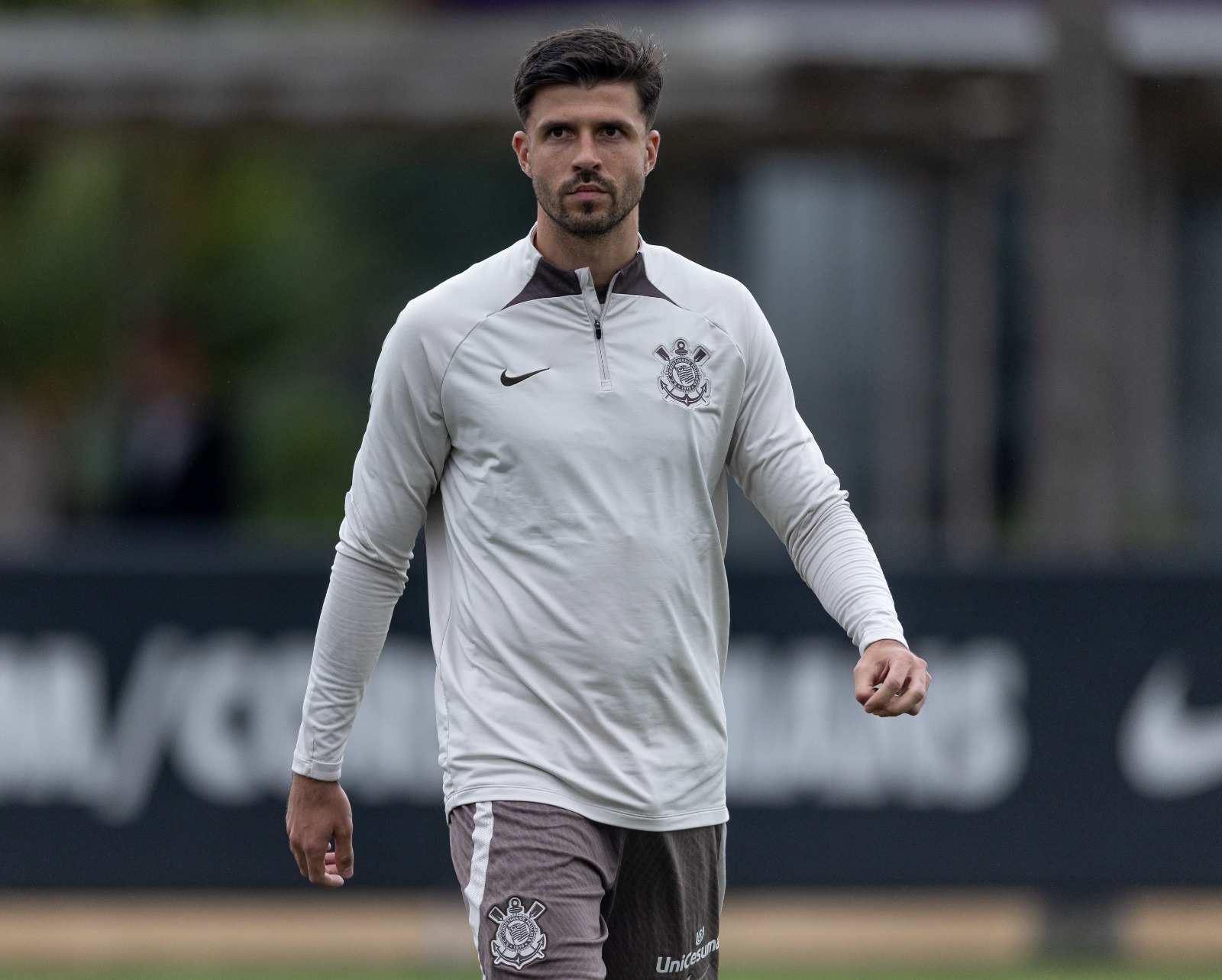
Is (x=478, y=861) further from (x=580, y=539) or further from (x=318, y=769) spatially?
(x=580, y=539)

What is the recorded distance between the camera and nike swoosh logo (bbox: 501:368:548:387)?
4.02 metres

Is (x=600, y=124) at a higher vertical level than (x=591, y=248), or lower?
higher

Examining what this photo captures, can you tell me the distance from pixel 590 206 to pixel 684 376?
379 mm

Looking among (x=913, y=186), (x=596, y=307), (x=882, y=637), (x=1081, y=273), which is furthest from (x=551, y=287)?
(x=913, y=186)

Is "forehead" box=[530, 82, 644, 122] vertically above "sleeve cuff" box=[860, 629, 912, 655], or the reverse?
"forehead" box=[530, 82, 644, 122]

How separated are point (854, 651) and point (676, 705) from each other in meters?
4.63

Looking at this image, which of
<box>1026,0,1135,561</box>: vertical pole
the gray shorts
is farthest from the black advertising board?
the gray shorts

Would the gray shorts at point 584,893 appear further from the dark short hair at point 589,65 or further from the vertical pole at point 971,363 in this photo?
the vertical pole at point 971,363

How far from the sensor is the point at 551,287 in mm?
4082

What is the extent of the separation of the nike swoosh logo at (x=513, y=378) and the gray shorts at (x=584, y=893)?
807 millimetres

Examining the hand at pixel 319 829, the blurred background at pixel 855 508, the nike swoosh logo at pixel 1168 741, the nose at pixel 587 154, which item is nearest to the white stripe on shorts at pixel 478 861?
the hand at pixel 319 829

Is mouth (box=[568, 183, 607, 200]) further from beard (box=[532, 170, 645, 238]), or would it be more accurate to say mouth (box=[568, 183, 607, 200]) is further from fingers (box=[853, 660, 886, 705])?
fingers (box=[853, 660, 886, 705])

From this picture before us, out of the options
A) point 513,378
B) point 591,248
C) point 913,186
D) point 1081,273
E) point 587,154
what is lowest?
point 513,378

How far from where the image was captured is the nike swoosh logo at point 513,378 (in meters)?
4.02
